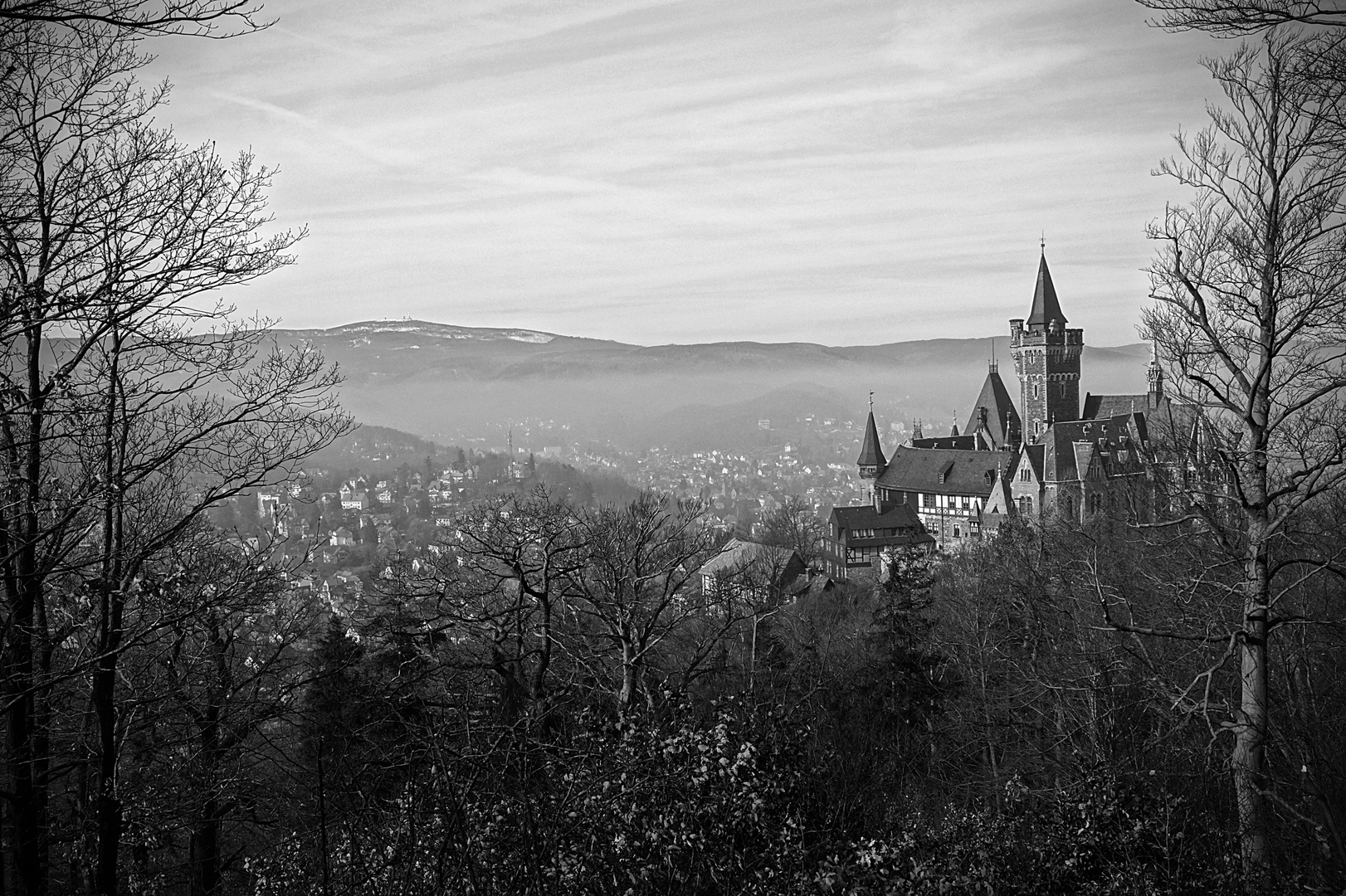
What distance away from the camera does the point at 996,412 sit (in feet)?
263

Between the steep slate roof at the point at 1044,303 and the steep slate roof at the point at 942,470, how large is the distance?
1329 centimetres

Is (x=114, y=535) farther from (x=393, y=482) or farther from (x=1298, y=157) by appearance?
(x=393, y=482)

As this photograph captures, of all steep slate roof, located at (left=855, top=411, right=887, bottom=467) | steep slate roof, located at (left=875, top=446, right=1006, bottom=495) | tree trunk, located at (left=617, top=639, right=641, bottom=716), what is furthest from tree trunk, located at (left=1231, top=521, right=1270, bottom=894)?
steep slate roof, located at (left=855, top=411, right=887, bottom=467)

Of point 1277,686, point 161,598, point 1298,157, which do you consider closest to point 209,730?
point 161,598

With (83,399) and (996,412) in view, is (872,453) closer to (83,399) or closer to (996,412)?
(996,412)

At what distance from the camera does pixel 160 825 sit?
8.62 m

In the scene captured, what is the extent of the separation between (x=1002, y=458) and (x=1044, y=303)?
1900 cm

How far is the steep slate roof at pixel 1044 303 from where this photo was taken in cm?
7850

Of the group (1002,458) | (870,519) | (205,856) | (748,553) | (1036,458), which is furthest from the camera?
(870,519)

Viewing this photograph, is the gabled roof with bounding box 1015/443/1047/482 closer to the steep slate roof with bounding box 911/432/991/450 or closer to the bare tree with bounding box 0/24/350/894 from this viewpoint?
the steep slate roof with bounding box 911/432/991/450

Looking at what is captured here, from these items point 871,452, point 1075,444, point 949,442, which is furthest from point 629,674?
point 949,442

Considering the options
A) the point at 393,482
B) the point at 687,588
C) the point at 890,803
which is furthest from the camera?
the point at 393,482

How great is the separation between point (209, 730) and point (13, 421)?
463 centimetres

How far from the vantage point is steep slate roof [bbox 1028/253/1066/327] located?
78500 mm
